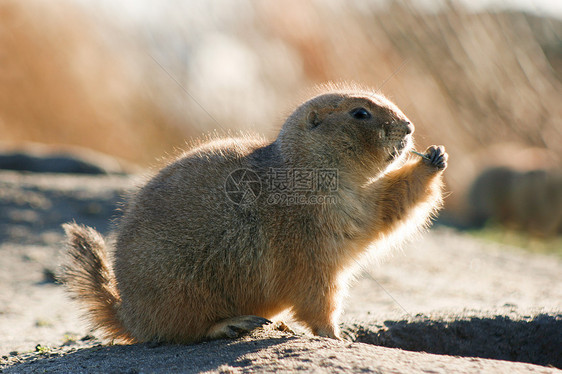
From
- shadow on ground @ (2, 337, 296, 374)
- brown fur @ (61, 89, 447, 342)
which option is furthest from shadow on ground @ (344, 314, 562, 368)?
shadow on ground @ (2, 337, 296, 374)

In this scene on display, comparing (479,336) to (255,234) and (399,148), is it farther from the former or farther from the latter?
(255,234)

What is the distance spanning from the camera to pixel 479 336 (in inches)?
177

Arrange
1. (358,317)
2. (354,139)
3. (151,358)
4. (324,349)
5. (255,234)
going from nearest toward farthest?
(324,349) < (151,358) < (255,234) < (354,139) < (358,317)

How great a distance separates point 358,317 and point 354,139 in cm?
174

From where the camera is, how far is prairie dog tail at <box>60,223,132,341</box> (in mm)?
4309

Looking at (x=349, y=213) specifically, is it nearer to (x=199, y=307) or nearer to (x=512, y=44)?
(x=199, y=307)

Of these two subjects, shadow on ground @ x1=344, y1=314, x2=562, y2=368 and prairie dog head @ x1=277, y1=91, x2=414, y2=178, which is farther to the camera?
shadow on ground @ x1=344, y1=314, x2=562, y2=368

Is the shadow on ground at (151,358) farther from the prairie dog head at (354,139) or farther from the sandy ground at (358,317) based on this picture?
the prairie dog head at (354,139)

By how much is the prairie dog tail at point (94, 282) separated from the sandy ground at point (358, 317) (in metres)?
0.21

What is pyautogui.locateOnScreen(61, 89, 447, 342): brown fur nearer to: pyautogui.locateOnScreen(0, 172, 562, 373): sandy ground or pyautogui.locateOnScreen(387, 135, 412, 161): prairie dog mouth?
pyautogui.locateOnScreen(387, 135, 412, 161): prairie dog mouth

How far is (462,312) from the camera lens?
479cm

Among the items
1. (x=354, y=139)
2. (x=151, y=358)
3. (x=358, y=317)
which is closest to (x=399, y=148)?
(x=354, y=139)

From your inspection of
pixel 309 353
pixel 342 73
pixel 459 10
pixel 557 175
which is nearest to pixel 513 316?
pixel 309 353

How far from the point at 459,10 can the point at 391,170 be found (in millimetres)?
9208
